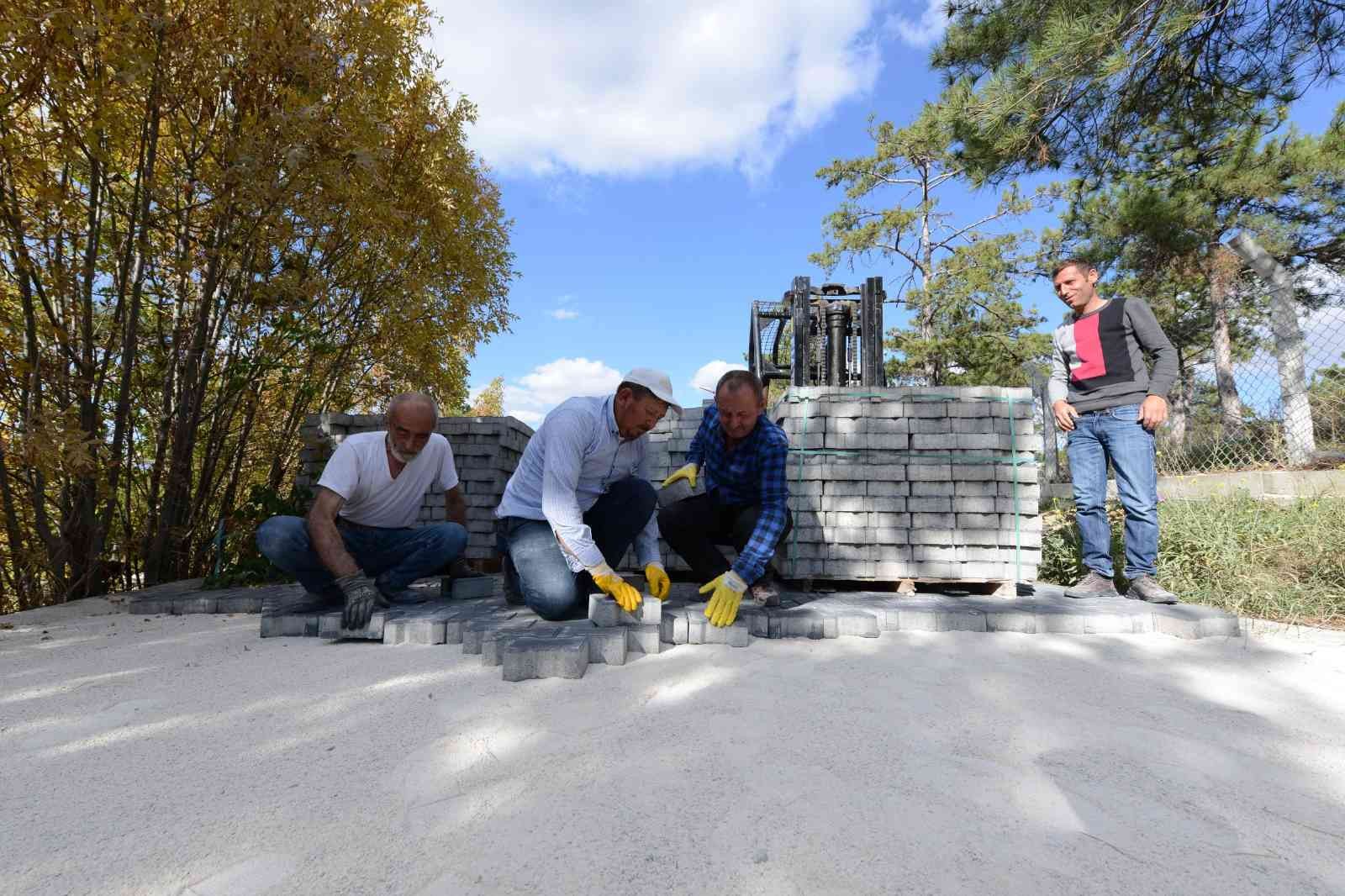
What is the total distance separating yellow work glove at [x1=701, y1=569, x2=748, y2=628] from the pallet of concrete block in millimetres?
1040

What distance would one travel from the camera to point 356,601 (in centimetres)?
305

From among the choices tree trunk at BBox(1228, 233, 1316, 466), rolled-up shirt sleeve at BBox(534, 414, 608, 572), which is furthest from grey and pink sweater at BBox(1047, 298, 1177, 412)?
tree trunk at BBox(1228, 233, 1316, 466)

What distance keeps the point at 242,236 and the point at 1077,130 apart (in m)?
6.76

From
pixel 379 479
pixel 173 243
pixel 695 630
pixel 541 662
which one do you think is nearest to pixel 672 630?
pixel 695 630

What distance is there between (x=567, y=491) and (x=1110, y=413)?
293 cm

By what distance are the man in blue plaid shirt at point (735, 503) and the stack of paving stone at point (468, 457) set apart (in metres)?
1.69

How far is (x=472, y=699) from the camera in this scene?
2.20m

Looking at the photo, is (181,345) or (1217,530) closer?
(1217,530)

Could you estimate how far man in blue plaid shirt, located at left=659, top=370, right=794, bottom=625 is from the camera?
10.1 ft

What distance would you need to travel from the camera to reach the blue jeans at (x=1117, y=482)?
135 inches

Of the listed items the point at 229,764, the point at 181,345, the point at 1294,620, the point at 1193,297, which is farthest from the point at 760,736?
the point at 1193,297

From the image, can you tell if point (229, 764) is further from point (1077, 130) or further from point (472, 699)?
point (1077, 130)

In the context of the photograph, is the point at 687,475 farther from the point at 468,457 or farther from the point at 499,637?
the point at 468,457

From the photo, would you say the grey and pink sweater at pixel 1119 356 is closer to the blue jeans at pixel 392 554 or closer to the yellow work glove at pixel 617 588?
the yellow work glove at pixel 617 588
